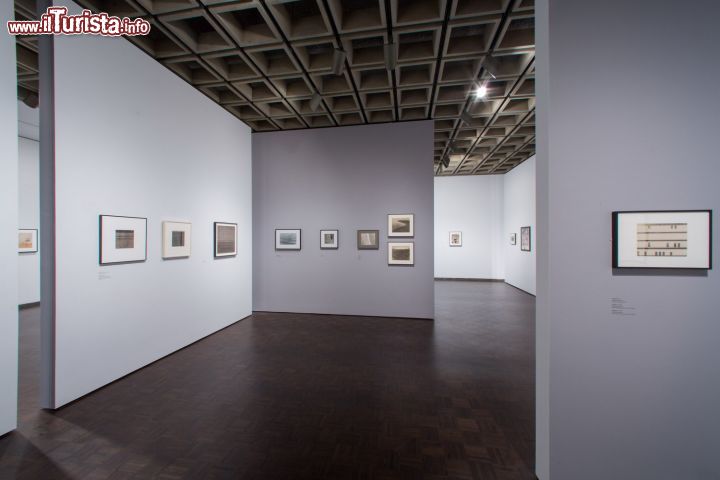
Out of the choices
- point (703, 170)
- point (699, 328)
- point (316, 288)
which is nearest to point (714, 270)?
point (699, 328)

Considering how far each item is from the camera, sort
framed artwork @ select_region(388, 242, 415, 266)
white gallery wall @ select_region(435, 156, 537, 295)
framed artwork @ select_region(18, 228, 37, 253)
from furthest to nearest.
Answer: white gallery wall @ select_region(435, 156, 537, 295) → framed artwork @ select_region(18, 228, 37, 253) → framed artwork @ select_region(388, 242, 415, 266)

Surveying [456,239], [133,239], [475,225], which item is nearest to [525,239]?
[475,225]

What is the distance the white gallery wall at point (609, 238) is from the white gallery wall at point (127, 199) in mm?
4756

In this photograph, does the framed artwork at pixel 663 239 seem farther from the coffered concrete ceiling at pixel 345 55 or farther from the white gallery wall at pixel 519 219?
the white gallery wall at pixel 519 219

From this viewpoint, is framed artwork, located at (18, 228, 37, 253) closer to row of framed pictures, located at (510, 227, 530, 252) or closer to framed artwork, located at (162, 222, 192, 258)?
framed artwork, located at (162, 222, 192, 258)

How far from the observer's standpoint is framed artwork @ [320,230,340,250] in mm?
7180

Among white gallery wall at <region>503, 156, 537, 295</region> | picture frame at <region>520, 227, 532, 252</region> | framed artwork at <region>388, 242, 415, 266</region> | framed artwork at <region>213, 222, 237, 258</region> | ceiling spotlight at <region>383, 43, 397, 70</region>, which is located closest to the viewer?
ceiling spotlight at <region>383, 43, 397, 70</region>

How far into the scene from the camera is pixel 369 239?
705 centimetres


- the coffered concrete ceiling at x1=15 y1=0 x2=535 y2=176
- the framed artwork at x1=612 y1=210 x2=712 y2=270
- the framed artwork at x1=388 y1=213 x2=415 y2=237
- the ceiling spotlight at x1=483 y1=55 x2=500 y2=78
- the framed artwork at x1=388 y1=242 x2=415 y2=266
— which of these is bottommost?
the framed artwork at x1=388 y1=242 x2=415 y2=266

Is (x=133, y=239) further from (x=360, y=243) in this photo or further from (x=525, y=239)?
(x=525, y=239)

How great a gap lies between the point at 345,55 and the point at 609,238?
13.4 feet

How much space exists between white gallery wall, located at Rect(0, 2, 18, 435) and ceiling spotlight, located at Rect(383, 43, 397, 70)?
13.2ft

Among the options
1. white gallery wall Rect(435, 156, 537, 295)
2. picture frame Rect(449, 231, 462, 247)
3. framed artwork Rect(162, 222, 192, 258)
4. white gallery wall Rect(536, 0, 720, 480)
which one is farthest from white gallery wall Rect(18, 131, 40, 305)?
picture frame Rect(449, 231, 462, 247)

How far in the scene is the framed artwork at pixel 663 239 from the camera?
194cm
